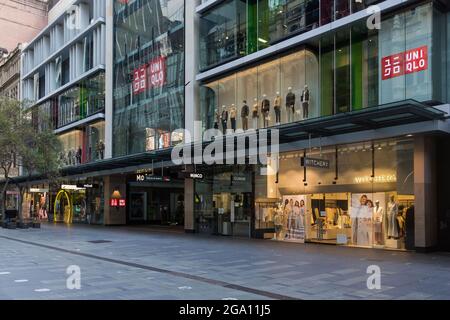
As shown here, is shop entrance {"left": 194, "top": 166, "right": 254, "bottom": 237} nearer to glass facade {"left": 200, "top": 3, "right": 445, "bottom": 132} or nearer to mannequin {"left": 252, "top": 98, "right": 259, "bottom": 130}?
mannequin {"left": 252, "top": 98, "right": 259, "bottom": 130}

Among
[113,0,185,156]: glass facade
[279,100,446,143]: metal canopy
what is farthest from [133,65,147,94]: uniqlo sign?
[279,100,446,143]: metal canopy

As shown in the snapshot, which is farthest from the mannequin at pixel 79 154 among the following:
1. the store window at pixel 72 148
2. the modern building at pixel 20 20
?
the modern building at pixel 20 20

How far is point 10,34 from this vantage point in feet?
241

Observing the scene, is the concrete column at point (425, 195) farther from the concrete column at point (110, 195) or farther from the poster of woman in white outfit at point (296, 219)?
the concrete column at point (110, 195)

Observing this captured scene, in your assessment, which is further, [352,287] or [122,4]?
[122,4]

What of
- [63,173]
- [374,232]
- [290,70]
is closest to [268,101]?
[290,70]

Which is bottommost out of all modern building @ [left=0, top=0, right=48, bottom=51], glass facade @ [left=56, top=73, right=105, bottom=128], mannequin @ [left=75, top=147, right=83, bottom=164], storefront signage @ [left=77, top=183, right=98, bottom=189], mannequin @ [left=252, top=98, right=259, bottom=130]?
storefront signage @ [left=77, top=183, right=98, bottom=189]

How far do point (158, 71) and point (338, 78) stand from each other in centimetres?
1378

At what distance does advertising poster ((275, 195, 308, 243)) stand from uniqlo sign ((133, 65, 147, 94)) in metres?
13.8

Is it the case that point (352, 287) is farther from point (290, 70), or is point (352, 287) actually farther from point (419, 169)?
point (290, 70)

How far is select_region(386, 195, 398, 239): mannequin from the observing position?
18.5 m

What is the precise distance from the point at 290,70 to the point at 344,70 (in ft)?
9.52

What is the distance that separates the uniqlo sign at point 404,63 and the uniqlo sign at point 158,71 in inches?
598

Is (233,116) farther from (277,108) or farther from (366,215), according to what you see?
(366,215)
